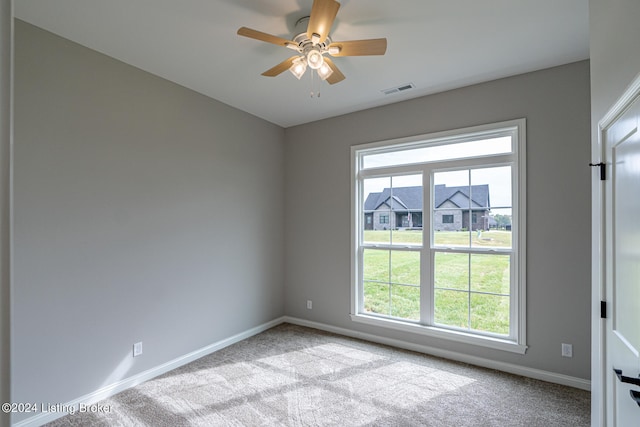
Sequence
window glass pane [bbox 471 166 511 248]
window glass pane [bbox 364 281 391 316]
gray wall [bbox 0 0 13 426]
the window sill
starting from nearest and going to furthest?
1. gray wall [bbox 0 0 13 426]
2. the window sill
3. window glass pane [bbox 471 166 511 248]
4. window glass pane [bbox 364 281 391 316]

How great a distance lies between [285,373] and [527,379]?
2.23 meters

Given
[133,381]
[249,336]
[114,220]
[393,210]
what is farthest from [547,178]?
[133,381]

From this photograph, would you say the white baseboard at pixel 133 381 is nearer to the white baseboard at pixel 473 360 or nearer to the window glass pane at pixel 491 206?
the white baseboard at pixel 473 360

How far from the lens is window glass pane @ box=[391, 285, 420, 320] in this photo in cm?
354

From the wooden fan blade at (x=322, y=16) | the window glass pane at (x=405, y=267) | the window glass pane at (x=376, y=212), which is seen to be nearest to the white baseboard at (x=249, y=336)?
the window glass pane at (x=405, y=267)

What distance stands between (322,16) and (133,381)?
325 centimetres

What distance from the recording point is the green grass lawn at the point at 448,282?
10.1ft

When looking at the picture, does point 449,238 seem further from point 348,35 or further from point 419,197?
Answer: point 348,35

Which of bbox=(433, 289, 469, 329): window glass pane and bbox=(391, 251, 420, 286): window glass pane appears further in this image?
bbox=(391, 251, 420, 286): window glass pane

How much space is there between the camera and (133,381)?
8.85 feet

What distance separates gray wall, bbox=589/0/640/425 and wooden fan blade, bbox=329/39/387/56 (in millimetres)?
1128

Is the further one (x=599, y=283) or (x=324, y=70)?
(x=324, y=70)

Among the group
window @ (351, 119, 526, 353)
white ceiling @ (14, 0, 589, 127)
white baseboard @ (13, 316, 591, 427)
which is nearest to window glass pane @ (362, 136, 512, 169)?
window @ (351, 119, 526, 353)

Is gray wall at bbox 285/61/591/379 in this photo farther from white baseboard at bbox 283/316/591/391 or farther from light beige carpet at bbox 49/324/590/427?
light beige carpet at bbox 49/324/590/427
